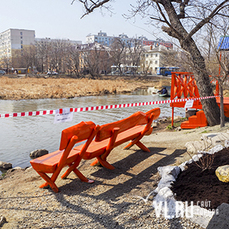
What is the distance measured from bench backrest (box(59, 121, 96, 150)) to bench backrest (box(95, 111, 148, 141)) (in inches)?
10.5

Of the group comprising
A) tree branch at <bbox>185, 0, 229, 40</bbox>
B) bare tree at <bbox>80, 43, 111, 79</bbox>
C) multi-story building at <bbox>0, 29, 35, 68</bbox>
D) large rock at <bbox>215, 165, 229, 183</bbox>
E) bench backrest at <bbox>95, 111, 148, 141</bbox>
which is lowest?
large rock at <bbox>215, 165, 229, 183</bbox>

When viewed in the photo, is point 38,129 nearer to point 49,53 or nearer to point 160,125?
point 160,125

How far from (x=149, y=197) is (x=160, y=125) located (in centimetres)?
814

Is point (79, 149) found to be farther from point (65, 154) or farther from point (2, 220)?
point (2, 220)

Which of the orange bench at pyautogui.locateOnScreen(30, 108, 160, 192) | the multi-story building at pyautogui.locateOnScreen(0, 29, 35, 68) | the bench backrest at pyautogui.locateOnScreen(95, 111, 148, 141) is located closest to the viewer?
the orange bench at pyautogui.locateOnScreen(30, 108, 160, 192)

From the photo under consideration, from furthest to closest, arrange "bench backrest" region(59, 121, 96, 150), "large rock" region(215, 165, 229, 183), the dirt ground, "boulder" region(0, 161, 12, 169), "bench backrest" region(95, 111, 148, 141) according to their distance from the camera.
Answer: "boulder" region(0, 161, 12, 169) < "bench backrest" region(95, 111, 148, 141) < "bench backrest" region(59, 121, 96, 150) < "large rock" region(215, 165, 229, 183) < the dirt ground

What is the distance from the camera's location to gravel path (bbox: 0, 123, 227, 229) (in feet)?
11.1

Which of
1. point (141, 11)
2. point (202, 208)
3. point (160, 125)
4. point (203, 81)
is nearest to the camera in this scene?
point (202, 208)

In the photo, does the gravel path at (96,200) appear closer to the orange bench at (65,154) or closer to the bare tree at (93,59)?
the orange bench at (65,154)

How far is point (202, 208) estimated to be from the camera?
3.10 meters

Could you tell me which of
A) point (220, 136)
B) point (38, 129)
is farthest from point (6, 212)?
point (38, 129)

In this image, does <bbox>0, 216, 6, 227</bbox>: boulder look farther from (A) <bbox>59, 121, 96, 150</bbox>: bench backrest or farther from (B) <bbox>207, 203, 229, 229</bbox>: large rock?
(B) <bbox>207, 203, 229, 229</bbox>: large rock

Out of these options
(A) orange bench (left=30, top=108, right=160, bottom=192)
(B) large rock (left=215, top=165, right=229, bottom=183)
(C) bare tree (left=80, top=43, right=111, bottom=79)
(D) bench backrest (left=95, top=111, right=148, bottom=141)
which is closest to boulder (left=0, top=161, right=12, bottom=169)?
(A) orange bench (left=30, top=108, right=160, bottom=192)

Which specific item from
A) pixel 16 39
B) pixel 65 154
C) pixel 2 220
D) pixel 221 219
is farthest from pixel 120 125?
pixel 16 39
